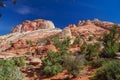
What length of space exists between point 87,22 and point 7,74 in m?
58.2

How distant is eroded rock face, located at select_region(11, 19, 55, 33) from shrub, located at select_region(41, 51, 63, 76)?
206ft

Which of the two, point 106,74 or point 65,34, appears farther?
point 65,34

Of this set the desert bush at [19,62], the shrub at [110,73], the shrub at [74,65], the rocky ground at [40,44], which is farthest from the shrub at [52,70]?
the shrub at [110,73]

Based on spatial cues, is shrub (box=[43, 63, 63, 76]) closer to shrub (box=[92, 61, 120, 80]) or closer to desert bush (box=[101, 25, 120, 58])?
shrub (box=[92, 61, 120, 80])

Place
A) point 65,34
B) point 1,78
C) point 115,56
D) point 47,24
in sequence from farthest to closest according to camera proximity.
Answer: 1. point 47,24
2. point 65,34
3. point 115,56
4. point 1,78

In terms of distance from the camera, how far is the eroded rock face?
104500 millimetres

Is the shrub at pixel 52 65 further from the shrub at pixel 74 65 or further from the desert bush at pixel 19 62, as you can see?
the desert bush at pixel 19 62

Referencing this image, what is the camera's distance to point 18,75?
85.5 feet

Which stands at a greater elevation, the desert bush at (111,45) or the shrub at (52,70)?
the desert bush at (111,45)

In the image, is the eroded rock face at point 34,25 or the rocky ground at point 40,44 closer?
the rocky ground at point 40,44

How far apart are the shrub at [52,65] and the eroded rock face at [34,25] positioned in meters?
62.8

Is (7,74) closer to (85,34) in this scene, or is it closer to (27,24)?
(85,34)

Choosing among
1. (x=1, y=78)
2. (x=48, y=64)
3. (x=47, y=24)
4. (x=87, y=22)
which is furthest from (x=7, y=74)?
(x=47, y=24)

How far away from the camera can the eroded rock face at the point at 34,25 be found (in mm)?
104500
